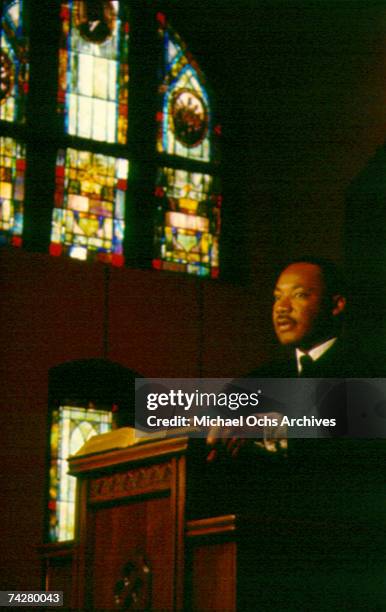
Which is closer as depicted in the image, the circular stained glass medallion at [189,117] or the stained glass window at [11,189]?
the stained glass window at [11,189]

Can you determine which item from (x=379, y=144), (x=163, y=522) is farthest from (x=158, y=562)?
(x=379, y=144)

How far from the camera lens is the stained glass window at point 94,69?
8438 mm

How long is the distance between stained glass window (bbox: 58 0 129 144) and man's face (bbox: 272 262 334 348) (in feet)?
14.2

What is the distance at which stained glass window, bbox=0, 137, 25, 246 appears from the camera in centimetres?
793

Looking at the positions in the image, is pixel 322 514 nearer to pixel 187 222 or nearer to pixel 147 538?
pixel 147 538

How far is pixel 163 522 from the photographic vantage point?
12.2 ft

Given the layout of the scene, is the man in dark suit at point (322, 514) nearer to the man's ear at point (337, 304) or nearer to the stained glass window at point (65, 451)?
the man's ear at point (337, 304)

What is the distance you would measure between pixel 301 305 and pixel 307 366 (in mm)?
238

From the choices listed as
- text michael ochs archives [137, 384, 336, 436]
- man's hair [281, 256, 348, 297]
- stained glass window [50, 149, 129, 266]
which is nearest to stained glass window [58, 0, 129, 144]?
stained glass window [50, 149, 129, 266]

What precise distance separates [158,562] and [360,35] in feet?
16.6

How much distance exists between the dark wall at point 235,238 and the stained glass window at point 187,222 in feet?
0.43

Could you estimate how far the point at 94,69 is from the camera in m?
8.58

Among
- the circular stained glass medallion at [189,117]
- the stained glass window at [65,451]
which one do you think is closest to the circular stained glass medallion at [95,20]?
the circular stained glass medallion at [189,117]

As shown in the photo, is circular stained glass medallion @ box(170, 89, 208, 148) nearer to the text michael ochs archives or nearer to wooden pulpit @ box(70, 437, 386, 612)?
the text michael ochs archives
